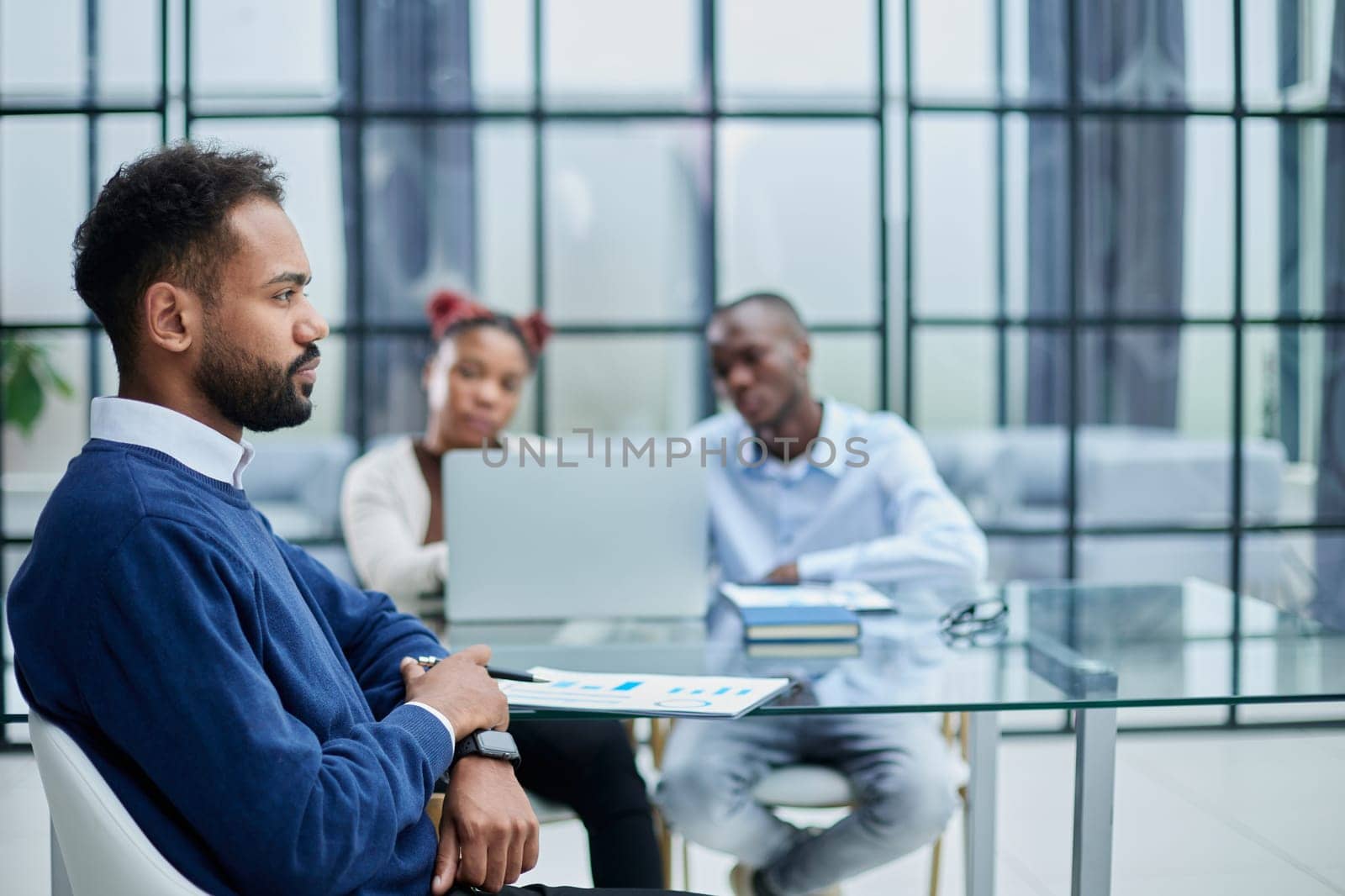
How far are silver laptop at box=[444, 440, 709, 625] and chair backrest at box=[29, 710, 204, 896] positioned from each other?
1065 millimetres

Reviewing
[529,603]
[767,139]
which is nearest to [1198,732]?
[767,139]

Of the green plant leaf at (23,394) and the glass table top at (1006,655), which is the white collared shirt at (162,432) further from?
the green plant leaf at (23,394)

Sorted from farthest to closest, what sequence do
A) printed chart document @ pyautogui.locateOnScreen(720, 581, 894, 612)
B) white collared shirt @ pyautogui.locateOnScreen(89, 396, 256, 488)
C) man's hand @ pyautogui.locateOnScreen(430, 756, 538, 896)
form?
printed chart document @ pyautogui.locateOnScreen(720, 581, 894, 612) → man's hand @ pyautogui.locateOnScreen(430, 756, 538, 896) → white collared shirt @ pyautogui.locateOnScreen(89, 396, 256, 488)

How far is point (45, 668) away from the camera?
3.96 feet

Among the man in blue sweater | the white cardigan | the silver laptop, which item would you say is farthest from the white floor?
the man in blue sweater

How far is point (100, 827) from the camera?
120cm

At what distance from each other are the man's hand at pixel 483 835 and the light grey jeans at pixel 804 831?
2.74 feet

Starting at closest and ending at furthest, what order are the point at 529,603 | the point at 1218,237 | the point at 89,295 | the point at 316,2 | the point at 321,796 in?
the point at 321,796, the point at 89,295, the point at 529,603, the point at 316,2, the point at 1218,237

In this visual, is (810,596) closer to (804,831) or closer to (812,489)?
(804,831)

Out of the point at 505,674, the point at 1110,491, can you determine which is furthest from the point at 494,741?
the point at 1110,491

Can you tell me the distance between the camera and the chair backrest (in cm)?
120

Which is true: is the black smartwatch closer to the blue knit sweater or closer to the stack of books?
the blue knit sweater

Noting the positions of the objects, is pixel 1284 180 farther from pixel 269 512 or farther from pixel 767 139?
pixel 269 512

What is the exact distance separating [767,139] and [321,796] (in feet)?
10.2
